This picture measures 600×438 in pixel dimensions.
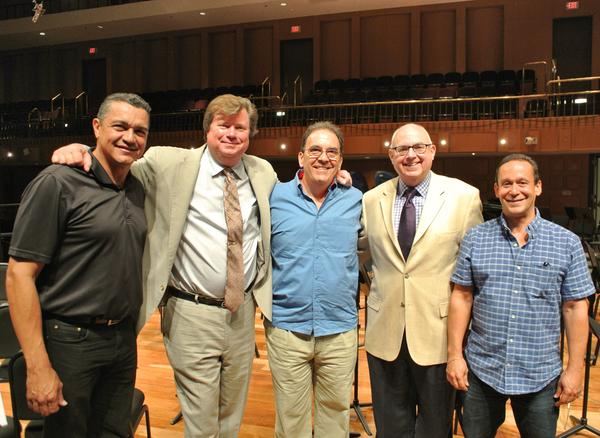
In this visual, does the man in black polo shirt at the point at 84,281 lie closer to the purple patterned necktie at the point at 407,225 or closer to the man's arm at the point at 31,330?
the man's arm at the point at 31,330

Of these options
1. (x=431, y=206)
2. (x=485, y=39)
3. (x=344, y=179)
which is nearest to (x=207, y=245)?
(x=344, y=179)

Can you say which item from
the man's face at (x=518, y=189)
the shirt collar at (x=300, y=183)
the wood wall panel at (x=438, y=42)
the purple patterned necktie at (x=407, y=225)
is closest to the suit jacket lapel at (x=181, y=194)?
the shirt collar at (x=300, y=183)

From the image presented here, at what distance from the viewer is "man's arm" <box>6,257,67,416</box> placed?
1.30m

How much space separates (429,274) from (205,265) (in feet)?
3.03

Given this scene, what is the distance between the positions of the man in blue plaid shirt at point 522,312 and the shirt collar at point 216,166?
999mm

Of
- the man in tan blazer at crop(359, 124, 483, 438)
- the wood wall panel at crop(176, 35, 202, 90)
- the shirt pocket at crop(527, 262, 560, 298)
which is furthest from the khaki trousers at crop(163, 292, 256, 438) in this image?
the wood wall panel at crop(176, 35, 202, 90)

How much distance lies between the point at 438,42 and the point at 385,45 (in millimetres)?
1335

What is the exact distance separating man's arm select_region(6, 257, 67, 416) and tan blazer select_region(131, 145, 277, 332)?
364 millimetres

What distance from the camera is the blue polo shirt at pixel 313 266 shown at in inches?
71.2

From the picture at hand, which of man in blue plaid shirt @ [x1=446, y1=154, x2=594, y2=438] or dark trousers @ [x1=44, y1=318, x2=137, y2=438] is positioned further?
man in blue plaid shirt @ [x1=446, y1=154, x2=594, y2=438]

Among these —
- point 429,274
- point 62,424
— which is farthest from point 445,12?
point 62,424

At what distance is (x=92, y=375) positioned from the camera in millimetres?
1435

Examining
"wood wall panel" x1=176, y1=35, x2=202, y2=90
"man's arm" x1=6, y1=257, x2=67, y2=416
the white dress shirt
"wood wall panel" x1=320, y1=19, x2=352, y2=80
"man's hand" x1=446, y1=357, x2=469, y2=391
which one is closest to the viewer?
"man's arm" x1=6, y1=257, x2=67, y2=416

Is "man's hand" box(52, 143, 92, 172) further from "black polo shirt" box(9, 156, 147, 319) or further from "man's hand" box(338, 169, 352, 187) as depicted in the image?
"man's hand" box(338, 169, 352, 187)
